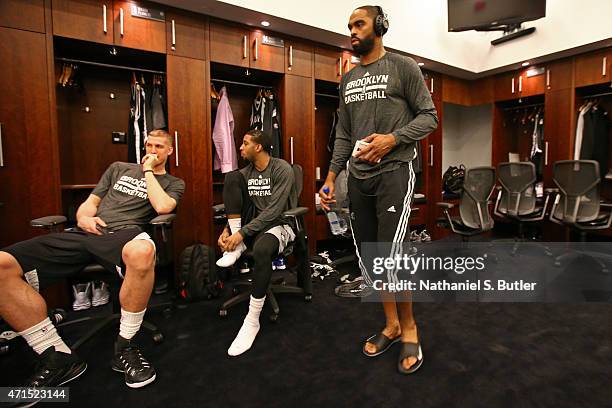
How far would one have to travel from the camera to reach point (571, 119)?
13.3 feet

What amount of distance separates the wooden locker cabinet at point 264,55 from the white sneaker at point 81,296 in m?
2.24

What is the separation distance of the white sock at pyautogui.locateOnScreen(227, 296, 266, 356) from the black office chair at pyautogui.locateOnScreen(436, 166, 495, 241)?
194 centimetres

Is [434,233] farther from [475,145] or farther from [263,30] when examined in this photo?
[263,30]

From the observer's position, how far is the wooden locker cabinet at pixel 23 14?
2.16 meters

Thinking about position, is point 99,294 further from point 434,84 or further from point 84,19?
point 434,84

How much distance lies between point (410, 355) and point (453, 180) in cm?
383

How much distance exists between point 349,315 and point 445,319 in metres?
0.58

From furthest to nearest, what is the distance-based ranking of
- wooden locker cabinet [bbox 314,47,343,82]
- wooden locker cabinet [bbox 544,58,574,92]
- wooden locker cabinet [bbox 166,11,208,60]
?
1. wooden locker cabinet [bbox 544,58,574,92]
2. wooden locker cabinet [bbox 314,47,343,82]
3. wooden locker cabinet [bbox 166,11,208,60]

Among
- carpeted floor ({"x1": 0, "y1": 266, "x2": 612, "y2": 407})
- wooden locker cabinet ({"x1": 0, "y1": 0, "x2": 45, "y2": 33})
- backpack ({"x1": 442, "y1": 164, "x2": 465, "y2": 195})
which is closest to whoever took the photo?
carpeted floor ({"x1": 0, "y1": 266, "x2": 612, "y2": 407})

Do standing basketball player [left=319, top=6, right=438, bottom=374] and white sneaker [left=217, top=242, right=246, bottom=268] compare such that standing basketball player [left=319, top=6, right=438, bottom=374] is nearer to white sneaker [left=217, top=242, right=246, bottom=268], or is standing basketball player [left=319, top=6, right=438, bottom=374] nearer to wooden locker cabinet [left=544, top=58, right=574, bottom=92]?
white sneaker [left=217, top=242, right=246, bottom=268]

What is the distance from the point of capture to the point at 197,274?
242cm

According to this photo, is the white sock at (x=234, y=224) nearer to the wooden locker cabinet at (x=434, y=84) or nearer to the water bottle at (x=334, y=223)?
the water bottle at (x=334, y=223)

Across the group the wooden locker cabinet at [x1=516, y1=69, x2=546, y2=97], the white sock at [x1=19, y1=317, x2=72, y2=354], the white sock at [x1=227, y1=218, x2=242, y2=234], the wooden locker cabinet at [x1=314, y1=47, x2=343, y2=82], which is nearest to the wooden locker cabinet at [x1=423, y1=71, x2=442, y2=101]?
the wooden locker cabinet at [x1=516, y1=69, x2=546, y2=97]

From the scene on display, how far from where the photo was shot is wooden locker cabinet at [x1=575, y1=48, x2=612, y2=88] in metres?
3.73
